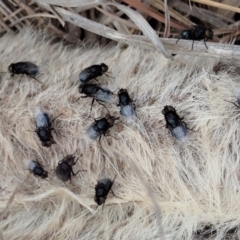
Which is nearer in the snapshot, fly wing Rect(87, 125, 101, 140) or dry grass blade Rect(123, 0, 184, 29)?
fly wing Rect(87, 125, 101, 140)

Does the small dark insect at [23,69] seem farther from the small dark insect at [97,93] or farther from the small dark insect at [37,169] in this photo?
the small dark insect at [37,169]

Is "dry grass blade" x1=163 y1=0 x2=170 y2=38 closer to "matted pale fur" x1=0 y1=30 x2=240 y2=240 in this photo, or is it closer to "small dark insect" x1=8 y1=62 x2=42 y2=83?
"matted pale fur" x1=0 y1=30 x2=240 y2=240

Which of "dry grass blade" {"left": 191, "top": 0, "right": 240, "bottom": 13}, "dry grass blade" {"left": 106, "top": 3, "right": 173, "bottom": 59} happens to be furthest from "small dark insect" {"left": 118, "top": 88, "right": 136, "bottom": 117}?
"dry grass blade" {"left": 191, "top": 0, "right": 240, "bottom": 13}

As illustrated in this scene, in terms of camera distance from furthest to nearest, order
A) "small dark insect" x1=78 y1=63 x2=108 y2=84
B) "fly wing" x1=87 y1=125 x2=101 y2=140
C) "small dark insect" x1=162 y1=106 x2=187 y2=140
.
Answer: "small dark insect" x1=78 y1=63 x2=108 y2=84, "fly wing" x1=87 y1=125 x2=101 y2=140, "small dark insect" x1=162 y1=106 x2=187 y2=140

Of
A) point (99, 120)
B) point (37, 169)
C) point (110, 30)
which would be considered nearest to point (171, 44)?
point (110, 30)

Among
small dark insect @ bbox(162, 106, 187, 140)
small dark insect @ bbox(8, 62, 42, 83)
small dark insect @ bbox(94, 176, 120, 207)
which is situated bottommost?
small dark insect @ bbox(94, 176, 120, 207)

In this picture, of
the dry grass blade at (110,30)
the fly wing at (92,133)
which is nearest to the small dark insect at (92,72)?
the dry grass blade at (110,30)

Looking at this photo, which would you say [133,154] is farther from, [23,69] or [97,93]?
[23,69]
